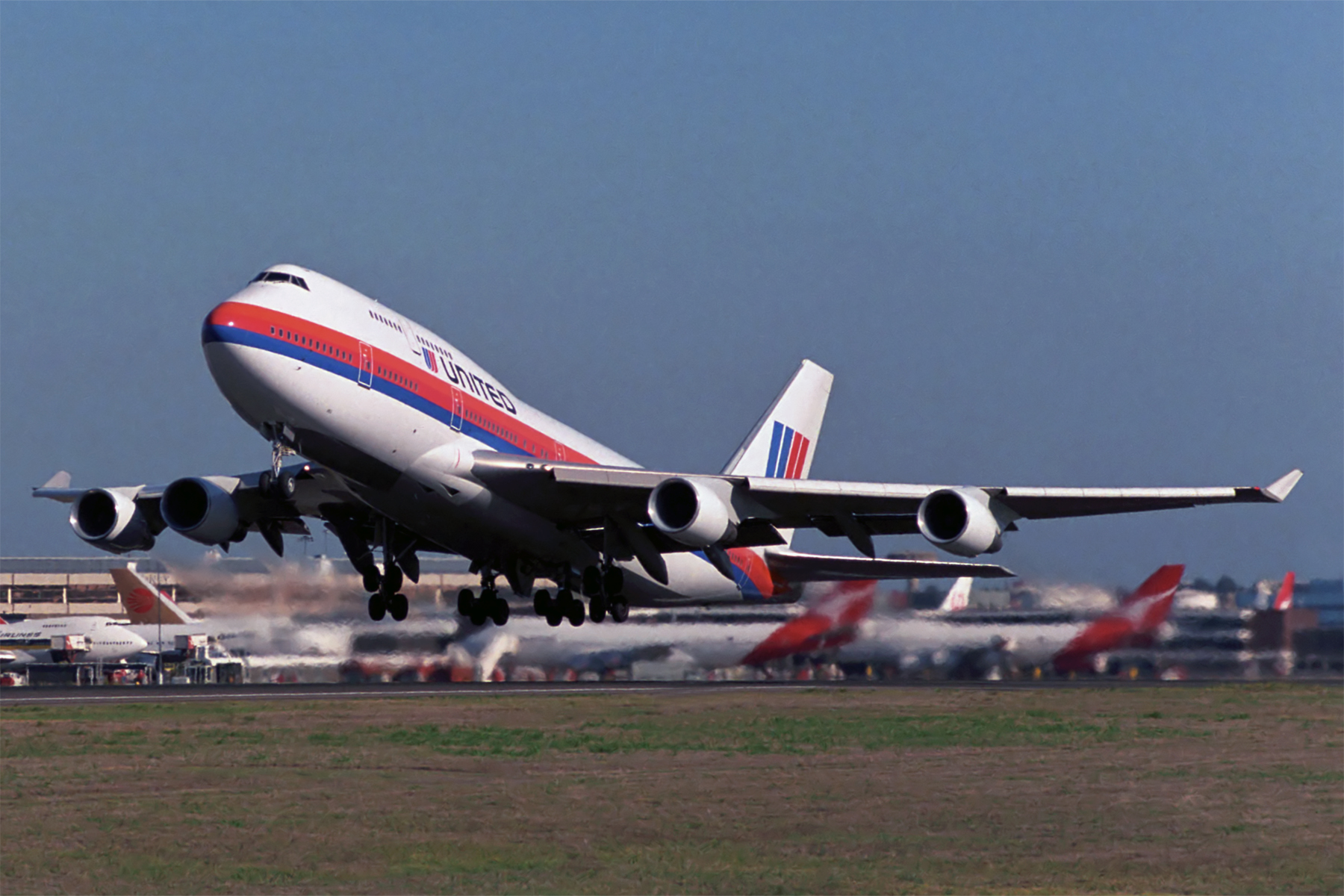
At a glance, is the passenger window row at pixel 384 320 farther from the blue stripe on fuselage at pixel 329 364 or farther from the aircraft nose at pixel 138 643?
the aircraft nose at pixel 138 643

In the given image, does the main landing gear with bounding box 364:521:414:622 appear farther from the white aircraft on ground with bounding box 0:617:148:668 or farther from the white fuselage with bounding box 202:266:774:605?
the white aircraft on ground with bounding box 0:617:148:668

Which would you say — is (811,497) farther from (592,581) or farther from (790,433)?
(790,433)

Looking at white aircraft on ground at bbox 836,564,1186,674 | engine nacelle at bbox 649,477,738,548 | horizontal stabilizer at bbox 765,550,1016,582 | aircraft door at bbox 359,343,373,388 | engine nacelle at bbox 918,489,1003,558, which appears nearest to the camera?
aircraft door at bbox 359,343,373,388

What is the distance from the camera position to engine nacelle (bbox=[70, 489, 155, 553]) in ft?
117

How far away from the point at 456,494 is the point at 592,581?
19.0ft

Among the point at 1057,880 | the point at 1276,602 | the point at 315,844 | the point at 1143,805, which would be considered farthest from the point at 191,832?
the point at 1276,602

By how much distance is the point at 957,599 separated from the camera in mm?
59969

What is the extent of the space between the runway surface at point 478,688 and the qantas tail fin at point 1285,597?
3133mm

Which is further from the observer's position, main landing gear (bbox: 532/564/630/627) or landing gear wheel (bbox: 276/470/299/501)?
main landing gear (bbox: 532/564/630/627)

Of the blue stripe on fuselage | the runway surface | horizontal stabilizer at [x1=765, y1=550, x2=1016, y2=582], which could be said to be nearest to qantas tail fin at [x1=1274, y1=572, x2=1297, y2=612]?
the runway surface

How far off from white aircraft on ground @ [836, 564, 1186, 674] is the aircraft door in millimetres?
32669

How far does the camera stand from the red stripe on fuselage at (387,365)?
2742cm

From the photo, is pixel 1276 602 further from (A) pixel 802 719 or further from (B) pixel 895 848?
(B) pixel 895 848

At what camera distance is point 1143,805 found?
2955 cm
